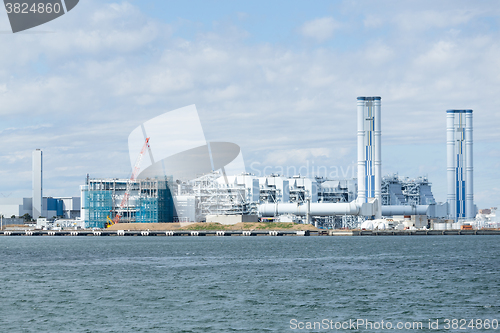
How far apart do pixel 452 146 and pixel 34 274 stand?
159m

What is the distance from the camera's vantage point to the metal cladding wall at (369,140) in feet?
575

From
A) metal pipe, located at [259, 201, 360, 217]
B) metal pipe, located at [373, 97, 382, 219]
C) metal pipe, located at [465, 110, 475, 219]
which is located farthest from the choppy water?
metal pipe, located at [465, 110, 475, 219]

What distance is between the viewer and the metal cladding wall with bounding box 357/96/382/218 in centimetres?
17538

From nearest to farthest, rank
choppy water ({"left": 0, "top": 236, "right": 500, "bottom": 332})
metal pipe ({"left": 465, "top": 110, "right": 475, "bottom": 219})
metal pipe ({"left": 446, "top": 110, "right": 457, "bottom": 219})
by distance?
1. choppy water ({"left": 0, "top": 236, "right": 500, "bottom": 332})
2. metal pipe ({"left": 465, "top": 110, "right": 475, "bottom": 219})
3. metal pipe ({"left": 446, "top": 110, "right": 457, "bottom": 219})

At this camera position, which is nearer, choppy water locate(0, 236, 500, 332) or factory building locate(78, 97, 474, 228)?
choppy water locate(0, 236, 500, 332)

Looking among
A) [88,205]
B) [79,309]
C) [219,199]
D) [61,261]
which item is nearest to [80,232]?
[88,205]

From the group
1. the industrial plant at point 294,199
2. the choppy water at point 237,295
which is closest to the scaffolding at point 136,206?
the industrial plant at point 294,199

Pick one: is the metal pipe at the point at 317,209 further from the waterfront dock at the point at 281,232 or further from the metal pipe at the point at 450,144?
the metal pipe at the point at 450,144

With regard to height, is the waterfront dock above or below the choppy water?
below

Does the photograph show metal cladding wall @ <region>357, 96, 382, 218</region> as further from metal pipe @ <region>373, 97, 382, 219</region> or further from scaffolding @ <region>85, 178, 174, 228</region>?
scaffolding @ <region>85, 178, 174, 228</region>

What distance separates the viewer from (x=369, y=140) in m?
176

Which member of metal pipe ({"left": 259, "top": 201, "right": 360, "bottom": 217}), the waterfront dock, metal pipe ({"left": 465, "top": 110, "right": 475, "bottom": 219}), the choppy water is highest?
metal pipe ({"left": 465, "top": 110, "right": 475, "bottom": 219})

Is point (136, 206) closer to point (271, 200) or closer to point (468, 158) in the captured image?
point (271, 200)

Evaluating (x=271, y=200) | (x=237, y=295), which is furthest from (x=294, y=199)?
(x=237, y=295)
